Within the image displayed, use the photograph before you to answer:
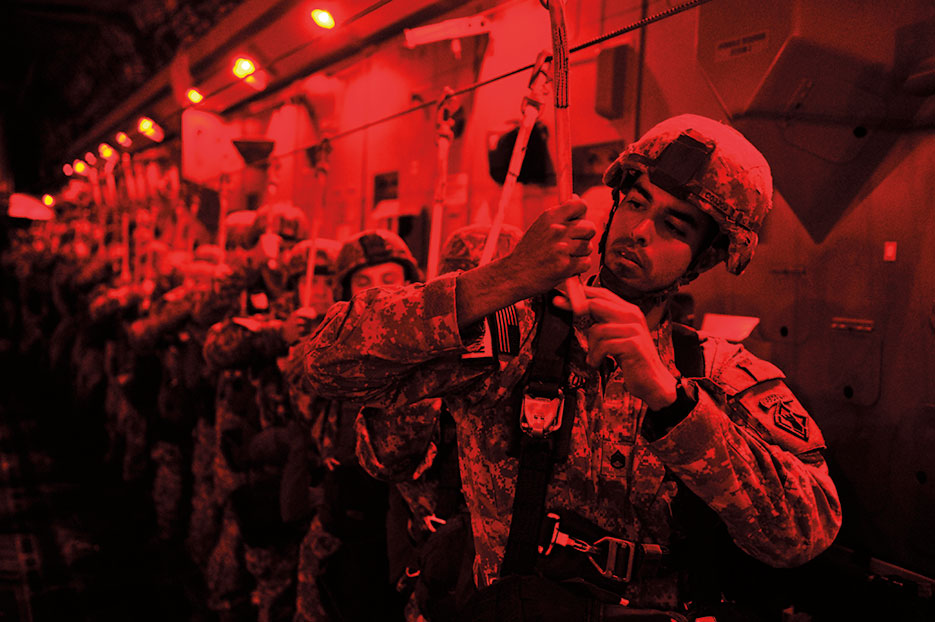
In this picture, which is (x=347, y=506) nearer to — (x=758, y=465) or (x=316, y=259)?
(x=316, y=259)

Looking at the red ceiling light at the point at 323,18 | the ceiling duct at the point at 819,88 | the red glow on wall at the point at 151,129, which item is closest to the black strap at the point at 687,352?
the ceiling duct at the point at 819,88

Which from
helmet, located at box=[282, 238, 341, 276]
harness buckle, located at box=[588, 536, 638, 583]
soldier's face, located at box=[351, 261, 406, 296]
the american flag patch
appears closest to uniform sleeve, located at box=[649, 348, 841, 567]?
harness buckle, located at box=[588, 536, 638, 583]

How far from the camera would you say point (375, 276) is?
242 centimetres

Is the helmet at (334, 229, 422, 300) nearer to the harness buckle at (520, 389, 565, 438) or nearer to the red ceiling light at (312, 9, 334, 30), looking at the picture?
the harness buckle at (520, 389, 565, 438)

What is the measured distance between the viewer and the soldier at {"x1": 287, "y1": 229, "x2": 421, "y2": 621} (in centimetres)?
223

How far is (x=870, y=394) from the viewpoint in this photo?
182 centimetres

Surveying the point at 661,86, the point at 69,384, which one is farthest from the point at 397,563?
the point at 69,384

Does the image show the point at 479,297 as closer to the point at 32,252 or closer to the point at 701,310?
the point at 701,310

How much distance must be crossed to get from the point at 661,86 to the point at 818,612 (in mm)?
1842

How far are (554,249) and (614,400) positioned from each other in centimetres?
45

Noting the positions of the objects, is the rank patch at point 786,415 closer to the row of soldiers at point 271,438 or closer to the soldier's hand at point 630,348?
the soldier's hand at point 630,348

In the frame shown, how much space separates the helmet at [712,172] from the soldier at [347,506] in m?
1.12

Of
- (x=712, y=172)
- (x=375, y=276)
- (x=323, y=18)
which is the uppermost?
(x=323, y=18)

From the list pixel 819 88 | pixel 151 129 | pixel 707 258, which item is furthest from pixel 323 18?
pixel 151 129
